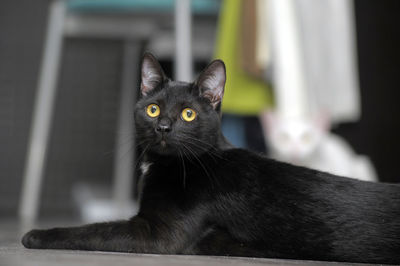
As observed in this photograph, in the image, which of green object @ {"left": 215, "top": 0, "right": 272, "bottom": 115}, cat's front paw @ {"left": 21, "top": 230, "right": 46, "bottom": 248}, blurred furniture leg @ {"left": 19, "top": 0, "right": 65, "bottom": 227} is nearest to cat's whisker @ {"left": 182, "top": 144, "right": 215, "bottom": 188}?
cat's front paw @ {"left": 21, "top": 230, "right": 46, "bottom": 248}

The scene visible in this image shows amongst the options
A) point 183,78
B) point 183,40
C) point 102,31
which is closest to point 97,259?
point 183,78

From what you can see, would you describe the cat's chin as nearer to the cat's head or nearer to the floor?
the cat's head

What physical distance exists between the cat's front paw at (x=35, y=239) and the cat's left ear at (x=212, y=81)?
45 centimetres

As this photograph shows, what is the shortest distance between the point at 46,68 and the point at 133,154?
0.64m

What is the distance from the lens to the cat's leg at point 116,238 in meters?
0.98

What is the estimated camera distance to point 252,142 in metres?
2.63

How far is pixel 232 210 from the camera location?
1.05m

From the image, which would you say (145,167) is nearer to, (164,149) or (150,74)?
(164,149)

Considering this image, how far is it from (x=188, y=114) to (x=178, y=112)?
2 centimetres

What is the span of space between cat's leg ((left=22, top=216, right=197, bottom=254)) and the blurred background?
0.94m

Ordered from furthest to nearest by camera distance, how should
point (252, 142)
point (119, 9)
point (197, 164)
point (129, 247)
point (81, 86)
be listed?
point (81, 86)
point (252, 142)
point (119, 9)
point (197, 164)
point (129, 247)

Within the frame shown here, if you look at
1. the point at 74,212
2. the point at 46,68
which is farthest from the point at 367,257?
the point at 74,212

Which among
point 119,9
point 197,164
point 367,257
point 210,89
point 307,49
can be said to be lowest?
point 367,257

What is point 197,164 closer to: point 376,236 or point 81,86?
point 376,236
